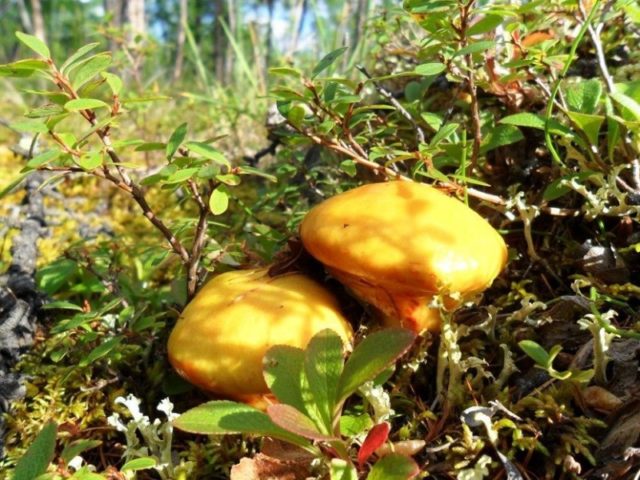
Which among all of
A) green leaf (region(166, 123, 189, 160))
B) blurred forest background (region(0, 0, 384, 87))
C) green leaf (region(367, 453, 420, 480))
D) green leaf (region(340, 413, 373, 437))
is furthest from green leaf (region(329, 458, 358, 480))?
blurred forest background (region(0, 0, 384, 87))

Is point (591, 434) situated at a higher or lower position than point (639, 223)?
lower

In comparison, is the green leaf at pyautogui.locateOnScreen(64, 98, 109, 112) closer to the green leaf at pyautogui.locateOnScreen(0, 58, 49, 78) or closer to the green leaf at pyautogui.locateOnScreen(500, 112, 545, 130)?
the green leaf at pyautogui.locateOnScreen(0, 58, 49, 78)

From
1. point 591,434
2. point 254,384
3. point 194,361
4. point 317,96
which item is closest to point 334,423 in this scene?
point 254,384

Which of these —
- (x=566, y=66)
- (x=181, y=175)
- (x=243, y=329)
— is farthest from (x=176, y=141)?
(x=566, y=66)

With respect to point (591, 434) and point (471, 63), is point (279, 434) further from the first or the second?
point (471, 63)

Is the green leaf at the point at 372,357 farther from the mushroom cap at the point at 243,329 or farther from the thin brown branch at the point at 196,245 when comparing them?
the thin brown branch at the point at 196,245

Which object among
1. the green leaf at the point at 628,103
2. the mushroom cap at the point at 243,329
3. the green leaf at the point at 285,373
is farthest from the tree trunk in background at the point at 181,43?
the green leaf at the point at 285,373
